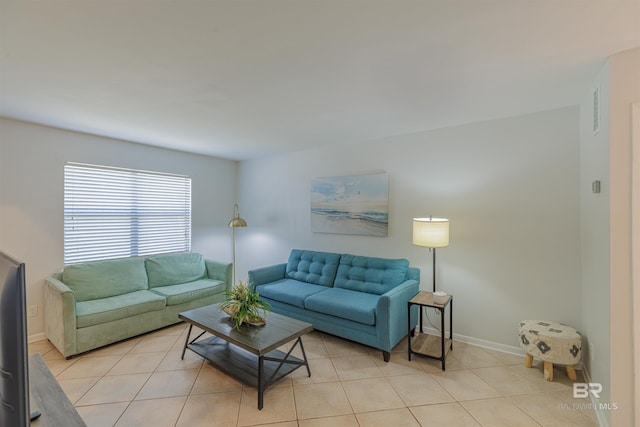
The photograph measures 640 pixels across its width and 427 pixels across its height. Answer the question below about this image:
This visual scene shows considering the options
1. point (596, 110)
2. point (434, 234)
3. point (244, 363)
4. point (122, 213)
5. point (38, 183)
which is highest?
point (596, 110)

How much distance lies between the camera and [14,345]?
0.69m

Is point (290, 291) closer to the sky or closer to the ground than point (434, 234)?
closer to the ground

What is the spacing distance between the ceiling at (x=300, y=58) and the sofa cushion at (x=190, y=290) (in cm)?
206

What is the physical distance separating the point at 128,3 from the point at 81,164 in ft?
9.56

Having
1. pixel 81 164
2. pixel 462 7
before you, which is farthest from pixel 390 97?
pixel 81 164

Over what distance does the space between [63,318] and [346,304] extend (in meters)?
2.72

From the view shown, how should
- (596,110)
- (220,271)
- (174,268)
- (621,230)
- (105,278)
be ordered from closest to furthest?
(621,230) → (596,110) → (105,278) → (174,268) → (220,271)

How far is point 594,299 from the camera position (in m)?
2.11

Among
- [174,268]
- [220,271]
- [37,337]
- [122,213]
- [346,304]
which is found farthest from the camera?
[220,271]

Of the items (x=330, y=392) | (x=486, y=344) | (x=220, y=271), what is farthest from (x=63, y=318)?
(x=486, y=344)

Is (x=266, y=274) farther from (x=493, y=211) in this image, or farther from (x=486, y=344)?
(x=493, y=211)

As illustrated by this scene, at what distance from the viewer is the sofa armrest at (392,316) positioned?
8.72ft

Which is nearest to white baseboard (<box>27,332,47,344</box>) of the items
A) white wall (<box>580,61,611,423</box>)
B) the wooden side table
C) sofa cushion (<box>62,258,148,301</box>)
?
sofa cushion (<box>62,258,148,301</box>)

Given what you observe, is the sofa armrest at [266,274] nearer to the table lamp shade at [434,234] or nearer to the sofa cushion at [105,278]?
the sofa cushion at [105,278]
